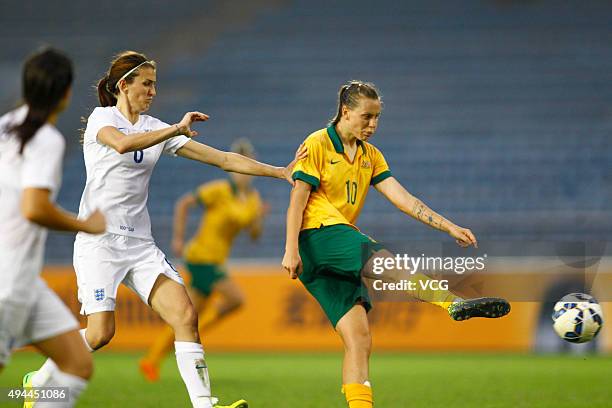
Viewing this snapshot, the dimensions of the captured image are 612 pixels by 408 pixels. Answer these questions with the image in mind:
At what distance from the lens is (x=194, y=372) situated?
590 cm

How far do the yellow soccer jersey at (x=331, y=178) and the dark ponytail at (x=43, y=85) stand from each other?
187 centimetres

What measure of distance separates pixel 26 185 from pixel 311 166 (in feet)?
7.00

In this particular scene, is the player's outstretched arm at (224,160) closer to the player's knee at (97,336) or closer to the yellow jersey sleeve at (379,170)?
the yellow jersey sleeve at (379,170)

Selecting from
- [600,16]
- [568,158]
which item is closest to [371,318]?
[568,158]

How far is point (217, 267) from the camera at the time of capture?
12.0 metres

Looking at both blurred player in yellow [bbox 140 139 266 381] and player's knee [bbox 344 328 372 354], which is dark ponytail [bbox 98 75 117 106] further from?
blurred player in yellow [bbox 140 139 266 381]

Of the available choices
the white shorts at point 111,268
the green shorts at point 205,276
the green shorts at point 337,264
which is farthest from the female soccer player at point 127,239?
the green shorts at point 205,276

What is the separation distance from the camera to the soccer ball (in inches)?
244

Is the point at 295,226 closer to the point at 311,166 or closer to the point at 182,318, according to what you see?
the point at 311,166

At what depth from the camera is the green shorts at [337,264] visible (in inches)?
230

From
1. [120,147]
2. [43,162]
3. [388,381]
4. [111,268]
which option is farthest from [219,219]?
[43,162]

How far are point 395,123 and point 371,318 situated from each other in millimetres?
6868

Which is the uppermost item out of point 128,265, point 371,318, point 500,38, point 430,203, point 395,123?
point 500,38

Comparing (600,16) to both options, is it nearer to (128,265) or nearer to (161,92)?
(161,92)
